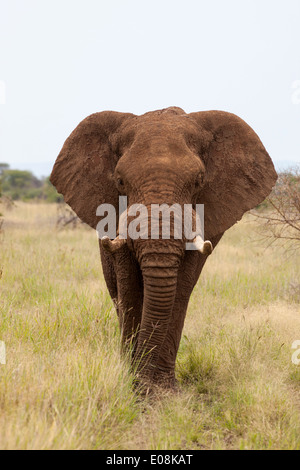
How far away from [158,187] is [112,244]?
1.85 feet

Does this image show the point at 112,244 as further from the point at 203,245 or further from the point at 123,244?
the point at 203,245

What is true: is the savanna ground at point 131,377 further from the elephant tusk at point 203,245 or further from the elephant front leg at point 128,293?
the elephant tusk at point 203,245

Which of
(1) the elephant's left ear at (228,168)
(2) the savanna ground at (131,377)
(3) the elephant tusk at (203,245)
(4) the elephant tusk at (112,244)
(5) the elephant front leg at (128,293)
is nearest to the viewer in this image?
(2) the savanna ground at (131,377)

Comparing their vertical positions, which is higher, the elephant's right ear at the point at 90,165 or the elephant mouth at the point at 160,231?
the elephant's right ear at the point at 90,165

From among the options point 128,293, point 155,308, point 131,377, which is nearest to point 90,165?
point 128,293

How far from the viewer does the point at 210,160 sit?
5176 mm

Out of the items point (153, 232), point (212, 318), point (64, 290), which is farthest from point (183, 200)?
point (64, 290)

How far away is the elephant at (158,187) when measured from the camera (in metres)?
4.32

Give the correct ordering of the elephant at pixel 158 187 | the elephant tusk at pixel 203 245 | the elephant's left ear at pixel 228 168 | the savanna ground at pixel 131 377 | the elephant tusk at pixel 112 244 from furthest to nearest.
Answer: the elephant's left ear at pixel 228 168 < the elephant at pixel 158 187 < the elephant tusk at pixel 112 244 < the elephant tusk at pixel 203 245 < the savanna ground at pixel 131 377

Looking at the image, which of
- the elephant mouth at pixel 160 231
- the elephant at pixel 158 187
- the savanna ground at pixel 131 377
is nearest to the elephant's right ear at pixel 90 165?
the elephant at pixel 158 187

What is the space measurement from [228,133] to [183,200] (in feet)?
3.66

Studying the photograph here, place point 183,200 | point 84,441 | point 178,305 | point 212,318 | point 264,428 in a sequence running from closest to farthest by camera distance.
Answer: point 84,441 → point 264,428 → point 183,200 → point 178,305 → point 212,318

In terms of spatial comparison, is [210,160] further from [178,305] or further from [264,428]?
[264,428]

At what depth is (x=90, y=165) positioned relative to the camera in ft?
17.3
